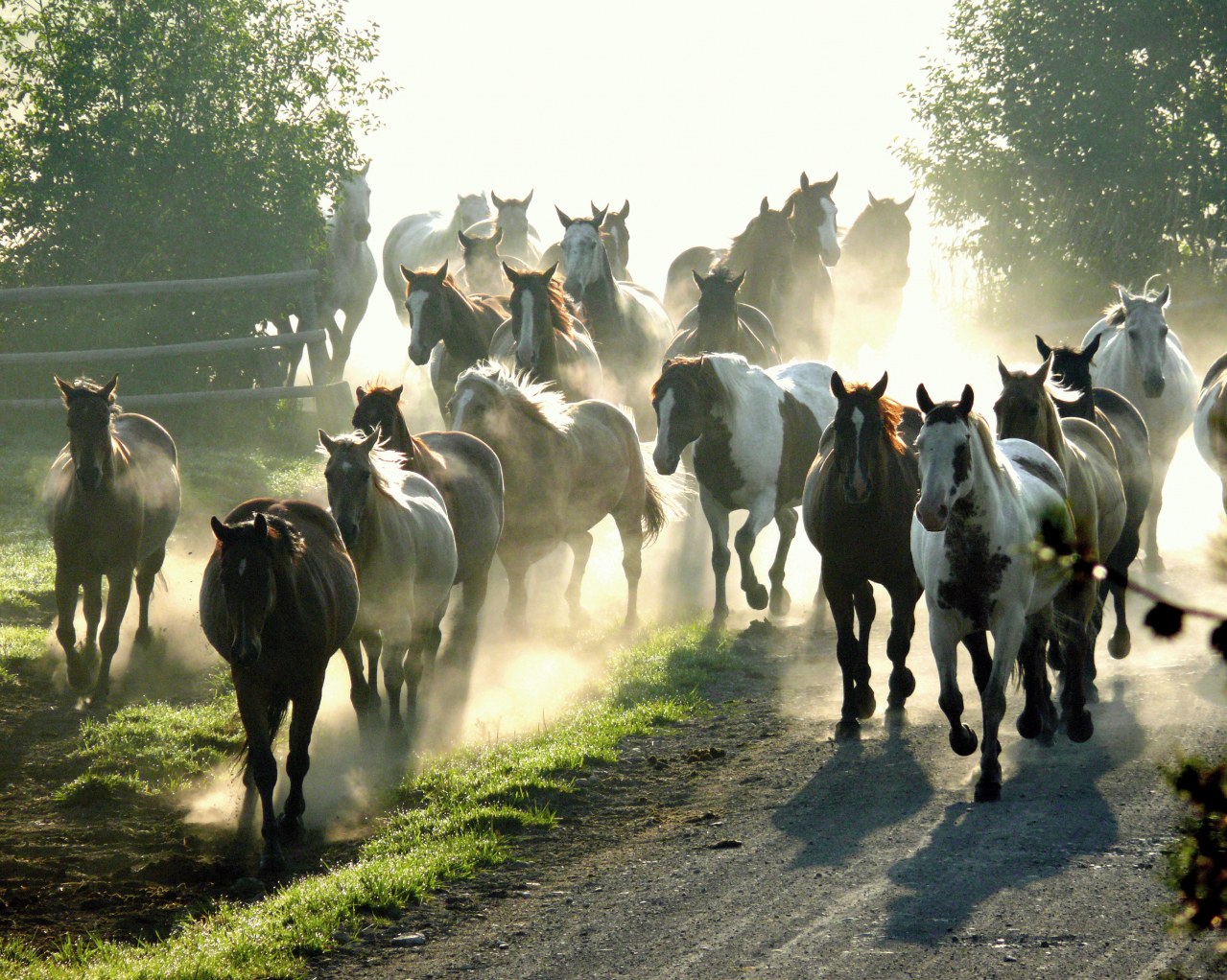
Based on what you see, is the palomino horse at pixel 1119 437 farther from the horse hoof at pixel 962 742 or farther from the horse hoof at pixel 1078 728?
the horse hoof at pixel 962 742

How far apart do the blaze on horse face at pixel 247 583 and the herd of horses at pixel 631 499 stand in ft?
0.04

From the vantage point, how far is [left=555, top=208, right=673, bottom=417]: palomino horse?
1630 cm

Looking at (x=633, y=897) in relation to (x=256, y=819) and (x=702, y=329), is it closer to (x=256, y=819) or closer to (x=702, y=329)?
(x=256, y=819)

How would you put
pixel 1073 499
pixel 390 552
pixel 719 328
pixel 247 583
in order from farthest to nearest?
pixel 719 328 → pixel 390 552 → pixel 1073 499 → pixel 247 583

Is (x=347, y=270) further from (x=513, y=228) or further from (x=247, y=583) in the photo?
(x=247, y=583)

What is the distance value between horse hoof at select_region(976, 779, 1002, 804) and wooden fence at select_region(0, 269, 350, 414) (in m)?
14.0

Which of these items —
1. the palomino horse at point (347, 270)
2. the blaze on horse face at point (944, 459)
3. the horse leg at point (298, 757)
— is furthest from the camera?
the palomino horse at point (347, 270)

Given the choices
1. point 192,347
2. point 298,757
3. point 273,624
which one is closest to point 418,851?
point 298,757

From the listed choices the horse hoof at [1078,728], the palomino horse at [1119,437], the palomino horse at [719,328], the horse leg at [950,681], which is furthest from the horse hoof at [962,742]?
the palomino horse at [719,328]

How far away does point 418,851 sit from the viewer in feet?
23.2

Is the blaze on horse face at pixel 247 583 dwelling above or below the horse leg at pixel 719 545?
above

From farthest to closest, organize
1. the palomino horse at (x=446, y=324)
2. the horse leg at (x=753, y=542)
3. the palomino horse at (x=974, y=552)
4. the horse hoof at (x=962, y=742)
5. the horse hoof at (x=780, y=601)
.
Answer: the palomino horse at (x=446, y=324)
the horse hoof at (x=780, y=601)
the horse leg at (x=753, y=542)
the horse hoof at (x=962, y=742)
the palomino horse at (x=974, y=552)

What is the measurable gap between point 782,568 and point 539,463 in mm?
2589

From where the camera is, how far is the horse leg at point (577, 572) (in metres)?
13.0
